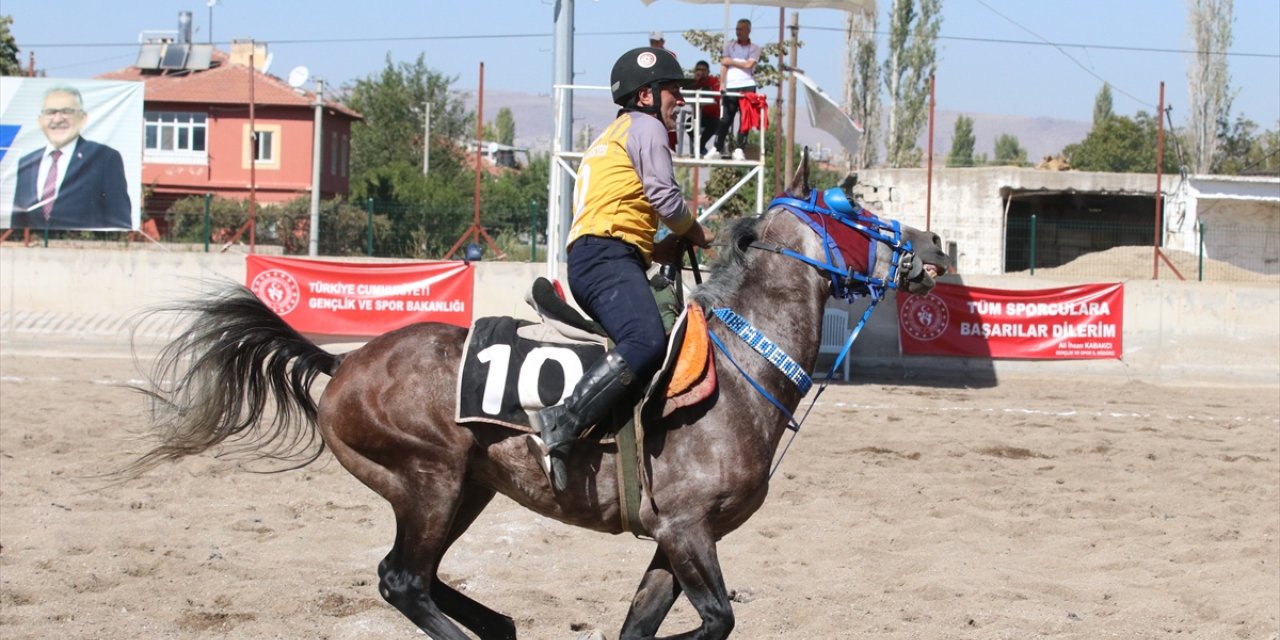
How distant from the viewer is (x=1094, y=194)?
3228 cm

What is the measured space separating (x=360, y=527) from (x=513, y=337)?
134 inches

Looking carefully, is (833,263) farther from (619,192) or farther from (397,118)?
(397,118)

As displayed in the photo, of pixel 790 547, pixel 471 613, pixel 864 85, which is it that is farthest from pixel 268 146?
pixel 471 613

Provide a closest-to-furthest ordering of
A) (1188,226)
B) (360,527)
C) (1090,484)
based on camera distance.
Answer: (360,527), (1090,484), (1188,226)

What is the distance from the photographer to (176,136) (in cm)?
5119

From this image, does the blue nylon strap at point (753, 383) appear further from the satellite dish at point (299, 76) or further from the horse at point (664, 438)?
the satellite dish at point (299, 76)

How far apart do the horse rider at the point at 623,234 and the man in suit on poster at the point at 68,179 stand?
17.2 m

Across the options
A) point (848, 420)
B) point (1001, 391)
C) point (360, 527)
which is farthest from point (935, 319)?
point (360, 527)

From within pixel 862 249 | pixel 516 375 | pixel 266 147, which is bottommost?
pixel 516 375

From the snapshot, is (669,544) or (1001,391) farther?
(1001,391)

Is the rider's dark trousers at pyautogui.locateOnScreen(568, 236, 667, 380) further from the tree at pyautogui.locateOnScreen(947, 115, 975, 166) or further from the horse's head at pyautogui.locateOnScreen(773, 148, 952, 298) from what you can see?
the tree at pyautogui.locateOnScreen(947, 115, 975, 166)

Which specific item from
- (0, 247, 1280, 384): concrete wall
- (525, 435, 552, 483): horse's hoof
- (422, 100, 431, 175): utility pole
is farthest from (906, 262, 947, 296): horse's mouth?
(422, 100, 431, 175): utility pole

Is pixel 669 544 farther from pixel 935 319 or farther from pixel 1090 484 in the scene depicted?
pixel 935 319

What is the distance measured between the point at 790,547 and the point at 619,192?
136 inches
